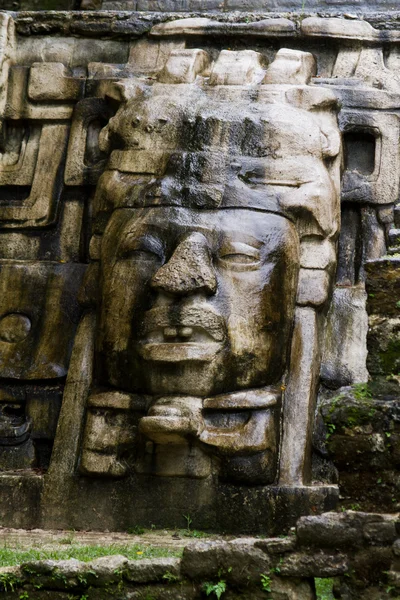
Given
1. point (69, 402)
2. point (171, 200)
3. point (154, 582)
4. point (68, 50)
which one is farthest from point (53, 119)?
point (154, 582)

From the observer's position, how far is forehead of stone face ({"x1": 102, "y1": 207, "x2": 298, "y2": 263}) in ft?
29.2

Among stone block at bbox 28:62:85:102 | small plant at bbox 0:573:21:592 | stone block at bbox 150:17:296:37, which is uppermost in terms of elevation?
stone block at bbox 150:17:296:37

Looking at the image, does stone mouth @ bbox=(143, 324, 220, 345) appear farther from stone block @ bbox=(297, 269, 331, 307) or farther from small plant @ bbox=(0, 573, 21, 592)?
small plant @ bbox=(0, 573, 21, 592)

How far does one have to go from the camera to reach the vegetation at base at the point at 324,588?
6.54 metres

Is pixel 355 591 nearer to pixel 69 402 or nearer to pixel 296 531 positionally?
pixel 296 531

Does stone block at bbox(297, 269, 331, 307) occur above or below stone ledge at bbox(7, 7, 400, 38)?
below

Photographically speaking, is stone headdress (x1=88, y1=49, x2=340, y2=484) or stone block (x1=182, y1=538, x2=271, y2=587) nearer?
stone block (x1=182, y1=538, x2=271, y2=587)

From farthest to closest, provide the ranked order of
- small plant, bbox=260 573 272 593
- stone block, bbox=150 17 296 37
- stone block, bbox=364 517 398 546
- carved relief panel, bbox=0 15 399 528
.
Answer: stone block, bbox=150 17 296 37 < carved relief panel, bbox=0 15 399 528 < small plant, bbox=260 573 272 593 < stone block, bbox=364 517 398 546

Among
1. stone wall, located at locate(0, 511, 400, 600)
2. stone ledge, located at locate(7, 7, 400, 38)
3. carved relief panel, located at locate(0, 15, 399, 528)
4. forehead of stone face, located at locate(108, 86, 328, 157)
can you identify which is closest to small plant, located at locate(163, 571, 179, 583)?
stone wall, located at locate(0, 511, 400, 600)

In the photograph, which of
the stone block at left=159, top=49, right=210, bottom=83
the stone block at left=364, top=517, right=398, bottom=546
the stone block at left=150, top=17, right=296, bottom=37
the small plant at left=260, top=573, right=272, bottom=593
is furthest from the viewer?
the stone block at left=150, top=17, right=296, bottom=37

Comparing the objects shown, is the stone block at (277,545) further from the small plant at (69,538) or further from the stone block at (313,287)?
the stone block at (313,287)

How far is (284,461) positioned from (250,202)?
1919 millimetres

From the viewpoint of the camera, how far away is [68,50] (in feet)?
35.9

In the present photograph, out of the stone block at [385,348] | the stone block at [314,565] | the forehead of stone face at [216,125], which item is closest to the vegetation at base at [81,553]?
the stone block at [314,565]
